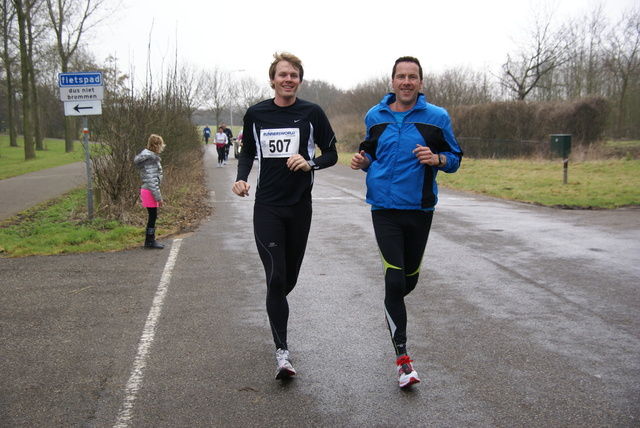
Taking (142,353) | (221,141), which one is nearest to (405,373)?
(142,353)

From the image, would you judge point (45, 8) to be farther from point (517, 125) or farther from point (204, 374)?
point (204, 374)

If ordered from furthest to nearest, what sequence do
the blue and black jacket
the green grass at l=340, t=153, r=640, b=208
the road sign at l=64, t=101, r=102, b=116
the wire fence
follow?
1. the wire fence
2. the green grass at l=340, t=153, r=640, b=208
3. the road sign at l=64, t=101, r=102, b=116
4. the blue and black jacket

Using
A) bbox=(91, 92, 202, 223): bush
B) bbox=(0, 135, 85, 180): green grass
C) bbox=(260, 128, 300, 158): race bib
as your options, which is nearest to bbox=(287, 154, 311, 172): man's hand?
bbox=(260, 128, 300, 158): race bib

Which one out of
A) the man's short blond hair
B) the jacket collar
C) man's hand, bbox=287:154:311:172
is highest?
the man's short blond hair

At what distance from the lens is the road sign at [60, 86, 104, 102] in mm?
11406

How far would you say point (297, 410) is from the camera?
11.9ft

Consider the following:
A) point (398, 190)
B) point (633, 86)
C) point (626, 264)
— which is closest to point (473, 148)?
point (633, 86)

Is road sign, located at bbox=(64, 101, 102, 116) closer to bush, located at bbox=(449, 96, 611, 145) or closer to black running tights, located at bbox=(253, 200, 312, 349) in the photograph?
black running tights, located at bbox=(253, 200, 312, 349)

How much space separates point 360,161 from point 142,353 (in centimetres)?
213

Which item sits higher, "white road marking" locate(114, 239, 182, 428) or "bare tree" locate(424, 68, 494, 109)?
"bare tree" locate(424, 68, 494, 109)

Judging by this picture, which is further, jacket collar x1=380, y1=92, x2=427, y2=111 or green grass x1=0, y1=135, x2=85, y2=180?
green grass x1=0, y1=135, x2=85, y2=180

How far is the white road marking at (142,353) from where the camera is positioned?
3594mm

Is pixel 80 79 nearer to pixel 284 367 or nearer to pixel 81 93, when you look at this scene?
pixel 81 93

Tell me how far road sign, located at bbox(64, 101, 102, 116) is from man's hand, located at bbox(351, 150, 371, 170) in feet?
27.6
